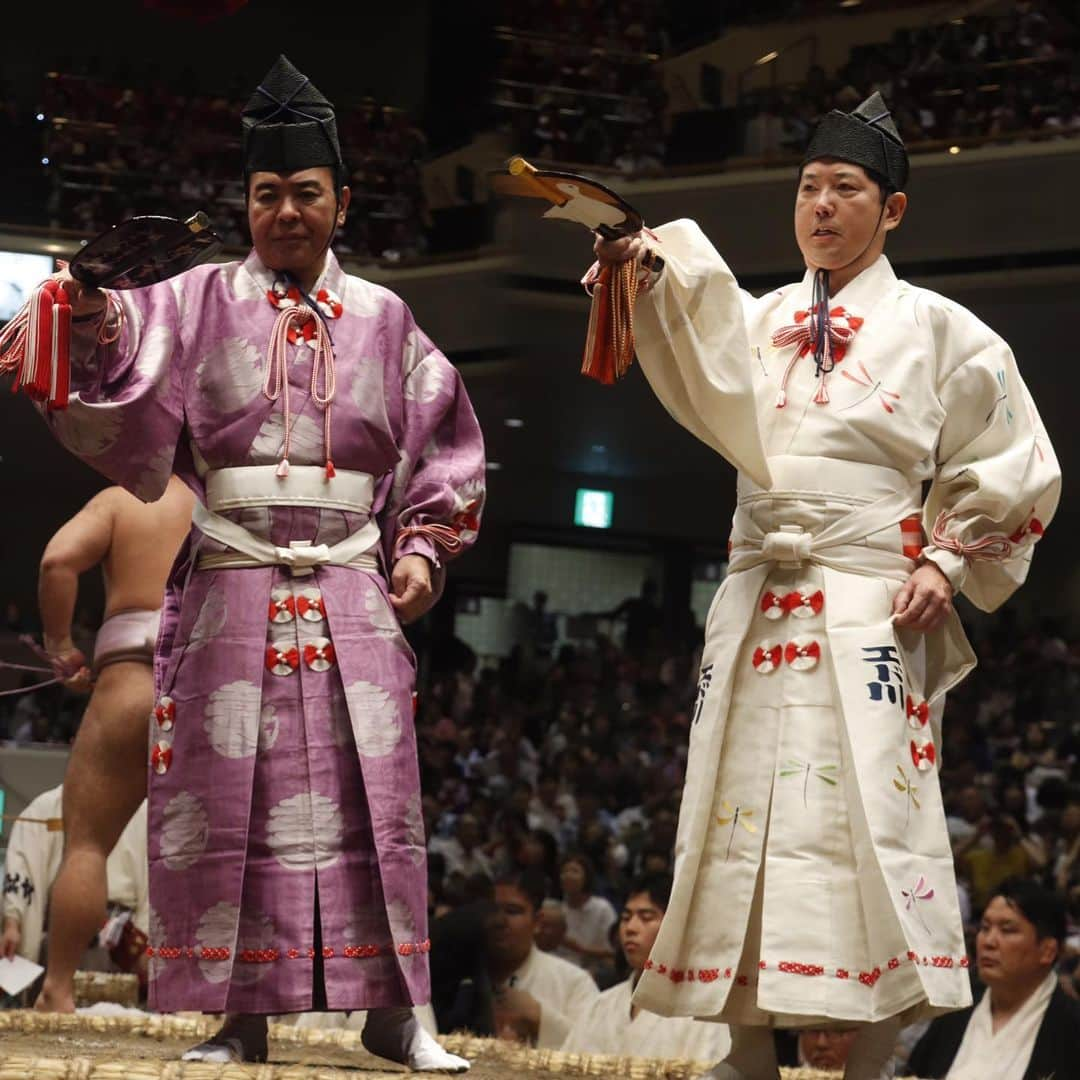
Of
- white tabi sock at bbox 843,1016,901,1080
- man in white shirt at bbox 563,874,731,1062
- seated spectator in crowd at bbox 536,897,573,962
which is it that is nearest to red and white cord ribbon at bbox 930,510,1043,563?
white tabi sock at bbox 843,1016,901,1080

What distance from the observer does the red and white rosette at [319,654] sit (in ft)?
7.82

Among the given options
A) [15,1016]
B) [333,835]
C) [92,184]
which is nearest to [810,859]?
[333,835]

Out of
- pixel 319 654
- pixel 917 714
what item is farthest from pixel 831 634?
pixel 319 654

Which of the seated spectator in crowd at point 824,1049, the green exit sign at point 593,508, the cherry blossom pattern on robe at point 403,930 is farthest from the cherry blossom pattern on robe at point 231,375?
the green exit sign at point 593,508

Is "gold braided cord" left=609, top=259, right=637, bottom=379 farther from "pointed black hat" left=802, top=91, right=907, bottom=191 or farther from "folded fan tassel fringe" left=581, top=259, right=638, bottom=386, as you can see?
"pointed black hat" left=802, top=91, right=907, bottom=191

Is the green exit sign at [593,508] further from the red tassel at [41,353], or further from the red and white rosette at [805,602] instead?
the red tassel at [41,353]

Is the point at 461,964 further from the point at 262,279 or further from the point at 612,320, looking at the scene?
the point at 612,320

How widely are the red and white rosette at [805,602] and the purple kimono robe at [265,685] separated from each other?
1.48 ft

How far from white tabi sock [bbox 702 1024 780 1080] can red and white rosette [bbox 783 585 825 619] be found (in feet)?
1.77

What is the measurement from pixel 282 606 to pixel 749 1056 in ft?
2.76

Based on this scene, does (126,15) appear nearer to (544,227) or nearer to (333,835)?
(544,227)

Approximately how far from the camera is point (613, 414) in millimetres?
10016

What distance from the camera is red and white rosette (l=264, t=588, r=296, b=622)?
2.40 m

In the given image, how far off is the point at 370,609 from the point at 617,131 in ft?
22.1
